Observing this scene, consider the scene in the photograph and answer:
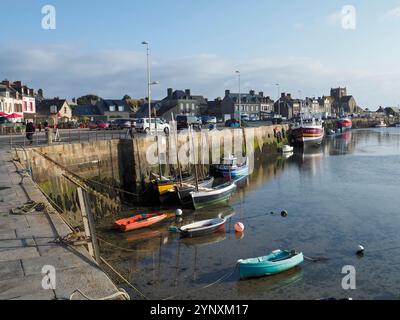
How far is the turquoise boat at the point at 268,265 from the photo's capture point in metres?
12.4

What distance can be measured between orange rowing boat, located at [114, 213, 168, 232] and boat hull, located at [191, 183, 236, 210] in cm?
279

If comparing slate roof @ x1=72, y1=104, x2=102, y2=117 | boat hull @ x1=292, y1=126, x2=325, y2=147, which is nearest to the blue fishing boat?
boat hull @ x1=292, y1=126, x2=325, y2=147

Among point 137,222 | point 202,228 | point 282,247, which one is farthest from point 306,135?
point 282,247

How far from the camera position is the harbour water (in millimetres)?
11938

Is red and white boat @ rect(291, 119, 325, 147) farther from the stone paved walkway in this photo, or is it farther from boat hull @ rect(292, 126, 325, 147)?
the stone paved walkway

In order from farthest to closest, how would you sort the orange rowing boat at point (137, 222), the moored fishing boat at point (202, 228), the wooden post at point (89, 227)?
the orange rowing boat at point (137, 222)
the moored fishing boat at point (202, 228)
the wooden post at point (89, 227)

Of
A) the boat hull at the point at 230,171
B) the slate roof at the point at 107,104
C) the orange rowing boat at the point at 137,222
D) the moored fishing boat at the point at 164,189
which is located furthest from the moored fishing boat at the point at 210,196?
the slate roof at the point at 107,104

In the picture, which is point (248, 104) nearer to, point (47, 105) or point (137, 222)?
point (47, 105)

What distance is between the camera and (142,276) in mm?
12953

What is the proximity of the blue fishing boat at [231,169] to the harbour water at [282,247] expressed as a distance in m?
4.25

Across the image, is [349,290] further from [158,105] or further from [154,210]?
[158,105]

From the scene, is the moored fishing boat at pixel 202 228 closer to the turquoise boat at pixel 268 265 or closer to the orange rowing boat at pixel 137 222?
the orange rowing boat at pixel 137 222

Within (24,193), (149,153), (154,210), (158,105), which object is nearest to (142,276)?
(24,193)

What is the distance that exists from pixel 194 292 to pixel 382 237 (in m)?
9.15
